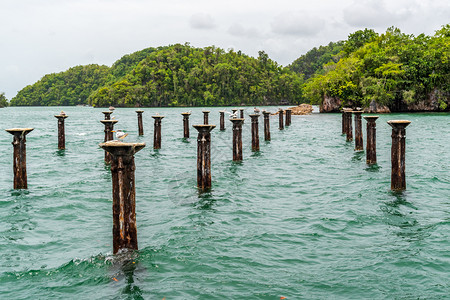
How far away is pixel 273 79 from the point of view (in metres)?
150

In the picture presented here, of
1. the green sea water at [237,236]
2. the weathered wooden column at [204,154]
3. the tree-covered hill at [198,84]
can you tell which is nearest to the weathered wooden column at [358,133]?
the green sea water at [237,236]

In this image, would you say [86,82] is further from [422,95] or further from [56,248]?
[56,248]

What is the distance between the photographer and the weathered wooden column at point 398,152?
11.6 meters

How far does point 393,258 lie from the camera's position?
762cm

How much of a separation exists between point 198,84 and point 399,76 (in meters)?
96.4

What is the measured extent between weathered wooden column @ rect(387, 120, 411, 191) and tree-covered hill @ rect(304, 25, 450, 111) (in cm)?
4295

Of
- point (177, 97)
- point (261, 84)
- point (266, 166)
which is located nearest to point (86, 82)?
point (177, 97)

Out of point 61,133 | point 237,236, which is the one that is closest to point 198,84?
point 61,133

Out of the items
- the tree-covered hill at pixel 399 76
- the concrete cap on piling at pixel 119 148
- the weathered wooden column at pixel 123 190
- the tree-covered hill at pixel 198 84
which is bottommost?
the weathered wooden column at pixel 123 190

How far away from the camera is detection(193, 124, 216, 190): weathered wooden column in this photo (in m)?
12.3

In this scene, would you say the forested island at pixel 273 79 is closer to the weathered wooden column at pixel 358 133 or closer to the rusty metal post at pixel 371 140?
the weathered wooden column at pixel 358 133

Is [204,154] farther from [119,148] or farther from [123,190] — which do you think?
[119,148]

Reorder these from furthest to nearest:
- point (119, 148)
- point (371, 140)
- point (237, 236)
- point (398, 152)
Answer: point (371, 140), point (398, 152), point (237, 236), point (119, 148)

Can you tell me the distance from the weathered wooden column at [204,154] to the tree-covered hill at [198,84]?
125971 mm
